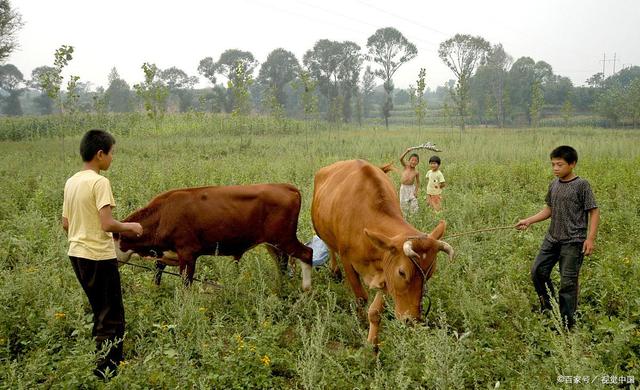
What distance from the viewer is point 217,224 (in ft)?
17.6

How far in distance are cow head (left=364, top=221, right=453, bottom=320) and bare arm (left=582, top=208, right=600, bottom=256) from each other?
1.35 m

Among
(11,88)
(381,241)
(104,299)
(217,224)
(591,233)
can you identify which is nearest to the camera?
(104,299)

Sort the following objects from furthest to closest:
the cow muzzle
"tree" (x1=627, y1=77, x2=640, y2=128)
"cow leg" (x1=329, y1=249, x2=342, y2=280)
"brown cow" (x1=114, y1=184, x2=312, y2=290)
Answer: "tree" (x1=627, y1=77, x2=640, y2=128) → "cow leg" (x1=329, y1=249, x2=342, y2=280) → "brown cow" (x1=114, y1=184, x2=312, y2=290) → the cow muzzle

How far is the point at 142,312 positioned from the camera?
14.5 ft

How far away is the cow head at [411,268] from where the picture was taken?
143 inches

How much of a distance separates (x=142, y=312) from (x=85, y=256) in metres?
1.21

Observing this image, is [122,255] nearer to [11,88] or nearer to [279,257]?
[279,257]

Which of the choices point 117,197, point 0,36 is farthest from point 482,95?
point 117,197

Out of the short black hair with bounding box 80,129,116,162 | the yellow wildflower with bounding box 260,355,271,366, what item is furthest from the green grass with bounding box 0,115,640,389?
the short black hair with bounding box 80,129,116,162

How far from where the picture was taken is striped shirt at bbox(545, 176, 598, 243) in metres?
4.20

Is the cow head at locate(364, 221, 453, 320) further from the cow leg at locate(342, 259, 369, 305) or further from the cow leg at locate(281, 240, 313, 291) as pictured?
the cow leg at locate(281, 240, 313, 291)

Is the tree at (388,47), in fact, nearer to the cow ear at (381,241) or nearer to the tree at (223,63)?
the tree at (223,63)

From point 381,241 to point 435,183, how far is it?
472cm

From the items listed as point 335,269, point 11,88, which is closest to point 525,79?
point 335,269
